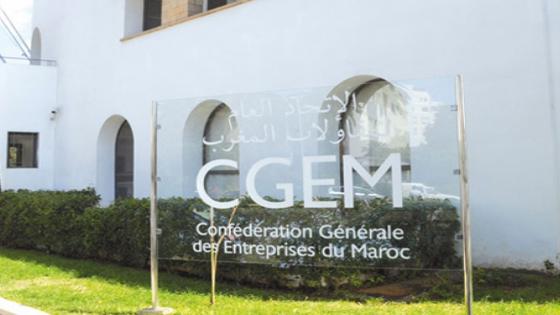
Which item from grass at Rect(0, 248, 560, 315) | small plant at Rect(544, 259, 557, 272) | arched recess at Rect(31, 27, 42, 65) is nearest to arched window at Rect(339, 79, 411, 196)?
grass at Rect(0, 248, 560, 315)

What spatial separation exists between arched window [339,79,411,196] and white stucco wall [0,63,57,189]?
38.5 ft

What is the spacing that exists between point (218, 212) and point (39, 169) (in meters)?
10.7

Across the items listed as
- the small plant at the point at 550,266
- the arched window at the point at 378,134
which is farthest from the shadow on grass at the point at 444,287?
the arched window at the point at 378,134

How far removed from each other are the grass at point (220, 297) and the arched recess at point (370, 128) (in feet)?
5.06

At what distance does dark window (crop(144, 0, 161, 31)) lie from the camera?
533 inches

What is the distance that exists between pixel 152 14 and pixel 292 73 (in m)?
5.78

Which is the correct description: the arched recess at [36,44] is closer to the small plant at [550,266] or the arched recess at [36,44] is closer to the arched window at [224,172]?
the arched window at [224,172]

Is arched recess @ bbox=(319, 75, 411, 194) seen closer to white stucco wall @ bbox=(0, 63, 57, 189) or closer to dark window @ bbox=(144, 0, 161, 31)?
dark window @ bbox=(144, 0, 161, 31)

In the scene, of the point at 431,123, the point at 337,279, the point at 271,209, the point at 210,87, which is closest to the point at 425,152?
the point at 431,123

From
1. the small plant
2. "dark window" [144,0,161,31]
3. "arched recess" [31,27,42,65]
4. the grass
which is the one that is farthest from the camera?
"arched recess" [31,27,42,65]

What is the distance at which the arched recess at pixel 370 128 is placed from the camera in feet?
16.4

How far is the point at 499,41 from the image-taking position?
736cm

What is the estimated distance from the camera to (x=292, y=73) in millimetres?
9477

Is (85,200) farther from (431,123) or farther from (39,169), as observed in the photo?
(431,123)
